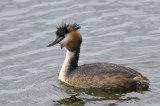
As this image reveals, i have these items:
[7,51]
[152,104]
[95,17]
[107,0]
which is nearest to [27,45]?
[7,51]

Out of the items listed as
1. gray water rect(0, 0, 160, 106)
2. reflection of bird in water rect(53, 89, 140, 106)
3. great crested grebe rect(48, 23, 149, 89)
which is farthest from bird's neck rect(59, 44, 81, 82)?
reflection of bird in water rect(53, 89, 140, 106)

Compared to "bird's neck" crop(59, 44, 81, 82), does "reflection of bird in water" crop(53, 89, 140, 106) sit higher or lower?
lower

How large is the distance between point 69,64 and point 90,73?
0.79m

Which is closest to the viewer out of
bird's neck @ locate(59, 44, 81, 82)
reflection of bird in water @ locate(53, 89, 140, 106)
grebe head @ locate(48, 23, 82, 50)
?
reflection of bird in water @ locate(53, 89, 140, 106)

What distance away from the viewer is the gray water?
11914 millimetres

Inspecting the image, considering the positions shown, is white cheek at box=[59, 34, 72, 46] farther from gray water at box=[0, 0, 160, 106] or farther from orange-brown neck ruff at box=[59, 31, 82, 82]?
gray water at box=[0, 0, 160, 106]

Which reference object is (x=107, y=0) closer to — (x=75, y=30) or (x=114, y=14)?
(x=114, y=14)

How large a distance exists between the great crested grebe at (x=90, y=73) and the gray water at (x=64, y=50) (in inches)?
7.7

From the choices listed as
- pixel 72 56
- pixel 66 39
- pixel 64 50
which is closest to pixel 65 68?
pixel 72 56

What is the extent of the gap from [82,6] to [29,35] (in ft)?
7.83

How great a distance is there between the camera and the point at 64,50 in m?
14.9

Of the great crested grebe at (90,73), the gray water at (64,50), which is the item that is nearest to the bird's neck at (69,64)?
the great crested grebe at (90,73)

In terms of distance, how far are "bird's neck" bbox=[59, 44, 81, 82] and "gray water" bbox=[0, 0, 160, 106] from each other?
0.21 m

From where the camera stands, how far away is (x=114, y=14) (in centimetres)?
1672
